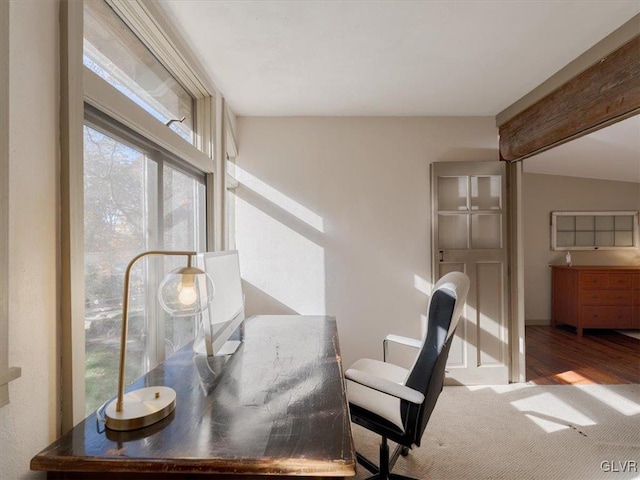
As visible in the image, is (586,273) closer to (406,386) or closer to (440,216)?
(440,216)

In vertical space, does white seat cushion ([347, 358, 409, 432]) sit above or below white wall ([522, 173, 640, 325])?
below

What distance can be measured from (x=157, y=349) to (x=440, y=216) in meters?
2.54

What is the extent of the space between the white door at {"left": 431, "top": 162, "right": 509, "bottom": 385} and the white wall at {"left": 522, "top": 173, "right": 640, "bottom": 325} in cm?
274

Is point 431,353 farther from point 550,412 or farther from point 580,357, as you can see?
point 580,357

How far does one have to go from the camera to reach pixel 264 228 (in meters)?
3.02

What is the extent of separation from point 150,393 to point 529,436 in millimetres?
2460

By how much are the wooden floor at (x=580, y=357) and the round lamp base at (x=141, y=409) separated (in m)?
3.31

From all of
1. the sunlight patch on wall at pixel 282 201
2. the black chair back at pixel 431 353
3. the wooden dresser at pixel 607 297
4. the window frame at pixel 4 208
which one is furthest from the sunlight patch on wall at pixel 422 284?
the wooden dresser at pixel 607 297

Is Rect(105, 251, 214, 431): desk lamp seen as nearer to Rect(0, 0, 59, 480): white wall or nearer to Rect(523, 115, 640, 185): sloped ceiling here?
Rect(0, 0, 59, 480): white wall

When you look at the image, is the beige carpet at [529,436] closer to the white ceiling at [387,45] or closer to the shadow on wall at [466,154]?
the shadow on wall at [466,154]

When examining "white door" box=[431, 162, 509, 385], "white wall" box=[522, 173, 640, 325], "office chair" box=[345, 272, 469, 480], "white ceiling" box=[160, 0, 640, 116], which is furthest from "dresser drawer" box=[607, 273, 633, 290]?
"office chair" box=[345, 272, 469, 480]

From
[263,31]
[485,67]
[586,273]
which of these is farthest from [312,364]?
[586,273]

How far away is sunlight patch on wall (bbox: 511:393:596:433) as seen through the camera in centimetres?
230

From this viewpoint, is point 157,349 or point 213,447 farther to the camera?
point 157,349
